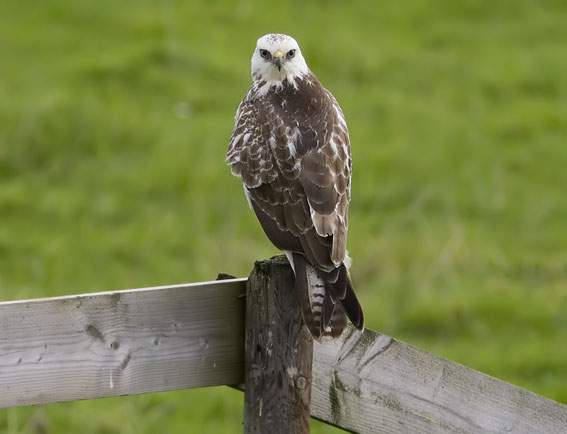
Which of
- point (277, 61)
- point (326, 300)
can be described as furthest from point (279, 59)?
point (326, 300)

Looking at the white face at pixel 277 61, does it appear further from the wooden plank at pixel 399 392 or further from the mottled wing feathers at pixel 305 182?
the wooden plank at pixel 399 392

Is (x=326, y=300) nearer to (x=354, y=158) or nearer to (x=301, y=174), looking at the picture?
(x=301, y=174)

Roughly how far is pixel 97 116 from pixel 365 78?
269 cm

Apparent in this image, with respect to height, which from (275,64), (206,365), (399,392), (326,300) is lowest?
(399,392)

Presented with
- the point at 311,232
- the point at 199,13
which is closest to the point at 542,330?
the point at 311,232

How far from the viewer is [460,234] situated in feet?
26.5

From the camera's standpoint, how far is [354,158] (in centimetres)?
900

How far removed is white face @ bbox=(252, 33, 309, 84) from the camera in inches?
195

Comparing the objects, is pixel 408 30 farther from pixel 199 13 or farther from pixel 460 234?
pixel 460 234

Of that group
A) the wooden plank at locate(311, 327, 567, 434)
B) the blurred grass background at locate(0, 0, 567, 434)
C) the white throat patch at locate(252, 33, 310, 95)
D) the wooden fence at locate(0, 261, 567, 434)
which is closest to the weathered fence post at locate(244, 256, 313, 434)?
the wooden fence at locate(0, 261, 567, 434)

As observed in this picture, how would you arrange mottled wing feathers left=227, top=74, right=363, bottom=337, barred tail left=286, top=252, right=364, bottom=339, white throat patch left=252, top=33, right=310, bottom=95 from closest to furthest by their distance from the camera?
barred tail left=286, top=252, right=364, bottom=339 < mottled wing feathers left=227, top=74, right=363, bottom=337 < white throat patch left=252, top=33, right=310, bottom=95

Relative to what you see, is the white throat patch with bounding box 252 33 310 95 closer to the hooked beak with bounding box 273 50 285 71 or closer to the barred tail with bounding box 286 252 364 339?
the hooked beak with bounding box 273 50 285 71

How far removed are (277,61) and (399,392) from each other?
1949mm

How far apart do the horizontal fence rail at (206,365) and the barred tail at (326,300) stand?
0.28 ft
